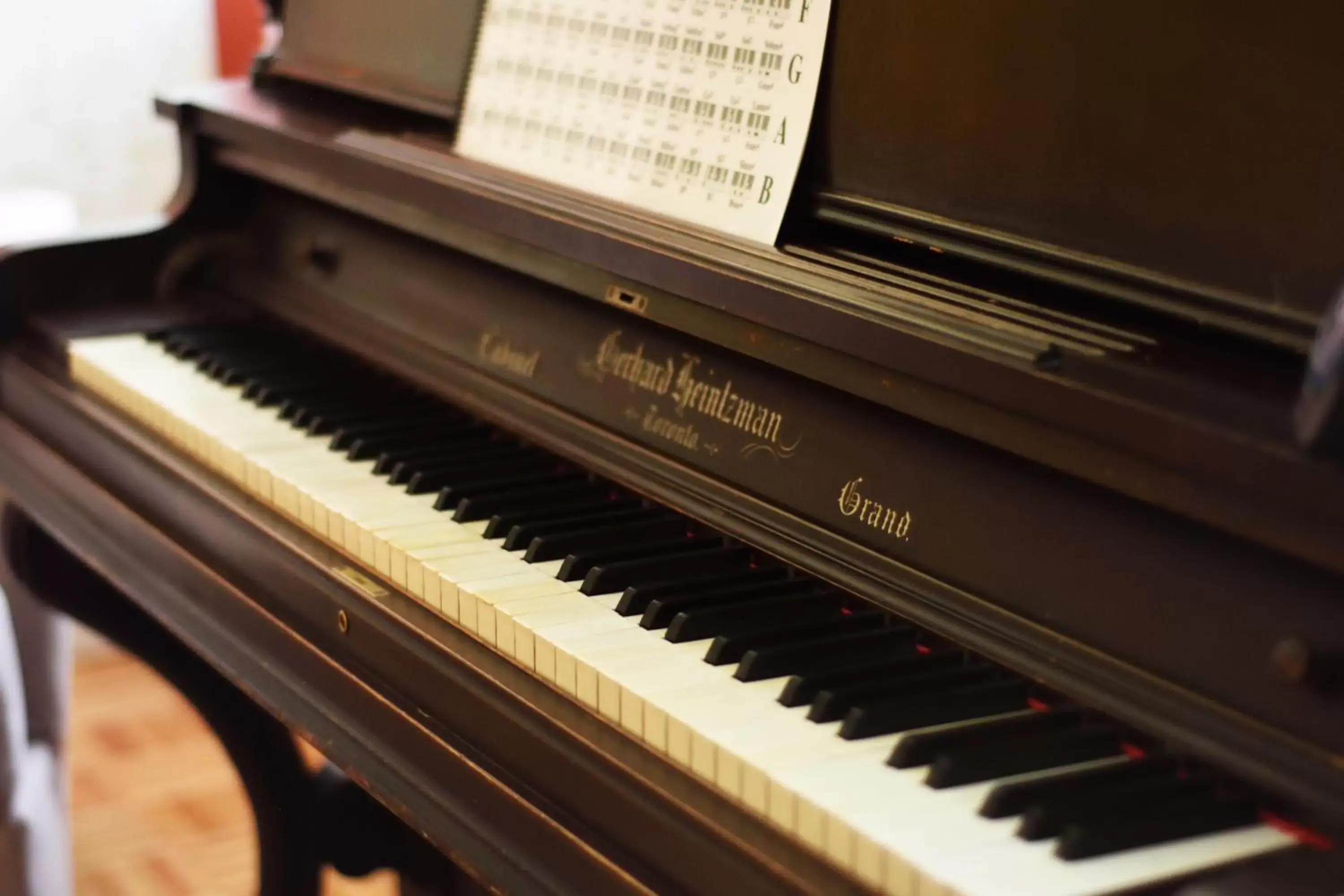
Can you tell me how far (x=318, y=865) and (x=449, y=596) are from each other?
0.97 meters

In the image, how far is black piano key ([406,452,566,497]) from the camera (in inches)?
53.6

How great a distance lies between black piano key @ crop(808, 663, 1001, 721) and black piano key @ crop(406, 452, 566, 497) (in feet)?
1.59

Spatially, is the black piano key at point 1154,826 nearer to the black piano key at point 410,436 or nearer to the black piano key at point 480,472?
the black piano key at point 480,472

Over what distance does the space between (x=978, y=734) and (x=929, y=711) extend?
4cm

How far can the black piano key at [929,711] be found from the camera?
3.01 ft

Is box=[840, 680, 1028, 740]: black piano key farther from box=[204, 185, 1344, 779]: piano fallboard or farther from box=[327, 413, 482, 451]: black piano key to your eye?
box=[327, 413, 482, 451]: black piano key

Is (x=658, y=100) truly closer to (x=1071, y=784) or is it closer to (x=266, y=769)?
(x=1071, y=784)

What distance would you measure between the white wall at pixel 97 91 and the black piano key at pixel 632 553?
6.69ft

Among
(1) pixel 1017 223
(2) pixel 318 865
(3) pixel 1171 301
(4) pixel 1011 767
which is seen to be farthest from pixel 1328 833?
(2) pixel 318 865

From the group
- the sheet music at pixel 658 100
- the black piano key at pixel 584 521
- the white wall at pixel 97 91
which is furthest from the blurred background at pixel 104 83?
the black piano key at pixel 584 521

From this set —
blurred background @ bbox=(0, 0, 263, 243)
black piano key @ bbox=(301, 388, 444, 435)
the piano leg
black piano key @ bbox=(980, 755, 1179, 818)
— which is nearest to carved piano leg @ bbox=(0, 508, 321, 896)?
the piano leg

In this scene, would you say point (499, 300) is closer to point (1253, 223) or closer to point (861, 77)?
point (861, 77)

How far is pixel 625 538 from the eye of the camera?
4.00ft

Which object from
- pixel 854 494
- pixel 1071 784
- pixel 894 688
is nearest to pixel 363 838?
pixel 854 494
